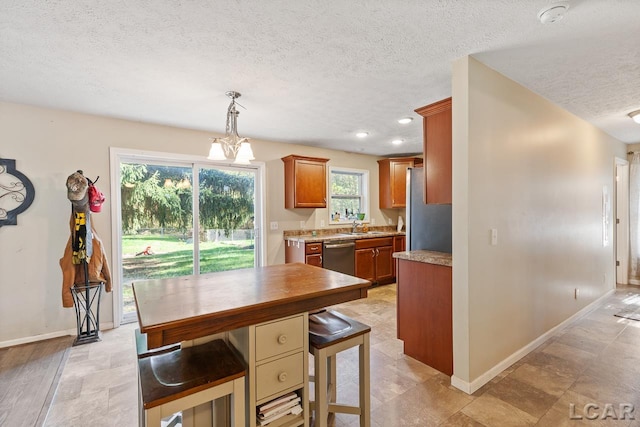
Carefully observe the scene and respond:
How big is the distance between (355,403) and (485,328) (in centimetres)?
111

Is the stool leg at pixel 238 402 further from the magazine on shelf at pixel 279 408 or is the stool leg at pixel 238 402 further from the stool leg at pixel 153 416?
the stool leg at pixel 153 416

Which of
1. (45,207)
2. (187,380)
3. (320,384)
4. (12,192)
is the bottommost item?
(320,384)

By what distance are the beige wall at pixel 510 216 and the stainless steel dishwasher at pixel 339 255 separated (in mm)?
2416

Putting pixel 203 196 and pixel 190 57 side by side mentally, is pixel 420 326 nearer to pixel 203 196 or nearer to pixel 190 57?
pixel 190 57

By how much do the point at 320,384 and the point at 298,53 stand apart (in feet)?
6.86

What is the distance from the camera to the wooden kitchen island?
1.20 meters

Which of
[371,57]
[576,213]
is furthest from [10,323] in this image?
[576,213]

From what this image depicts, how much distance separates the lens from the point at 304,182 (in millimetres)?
4578

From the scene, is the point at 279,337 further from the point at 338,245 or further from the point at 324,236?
the point at 324,236

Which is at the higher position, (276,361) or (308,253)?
(308,253)

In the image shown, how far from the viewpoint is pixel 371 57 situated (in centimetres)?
208

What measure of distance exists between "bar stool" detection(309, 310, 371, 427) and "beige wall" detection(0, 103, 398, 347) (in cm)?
288

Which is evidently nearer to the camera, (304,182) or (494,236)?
(494,236)

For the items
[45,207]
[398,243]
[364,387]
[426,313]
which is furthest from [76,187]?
[398,243]
